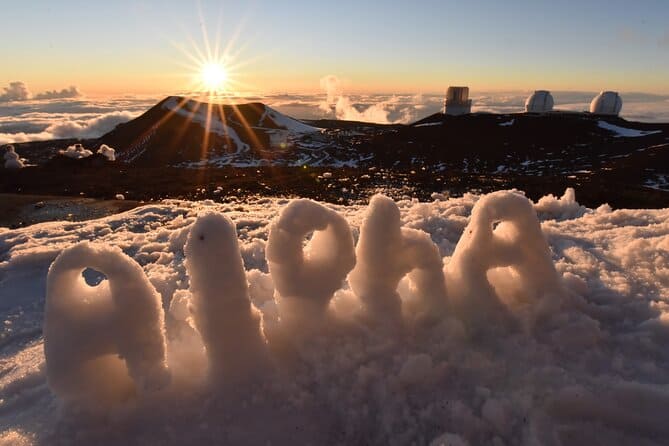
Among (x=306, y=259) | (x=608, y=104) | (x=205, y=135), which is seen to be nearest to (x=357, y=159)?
(x=205, y=135)

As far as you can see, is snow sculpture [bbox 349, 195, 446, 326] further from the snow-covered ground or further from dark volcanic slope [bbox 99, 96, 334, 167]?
dark volcanic slope [bbox 99, 96, 334, 167]

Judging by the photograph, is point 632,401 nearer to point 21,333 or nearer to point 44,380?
point 44,380

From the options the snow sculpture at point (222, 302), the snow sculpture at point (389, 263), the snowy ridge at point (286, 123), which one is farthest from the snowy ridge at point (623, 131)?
the snow sculpture at point (222, 302)

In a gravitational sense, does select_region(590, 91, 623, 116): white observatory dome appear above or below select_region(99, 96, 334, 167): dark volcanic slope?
above

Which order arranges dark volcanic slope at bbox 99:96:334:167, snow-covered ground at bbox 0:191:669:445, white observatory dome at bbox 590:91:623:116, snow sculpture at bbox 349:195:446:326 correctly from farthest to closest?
white observatory dome at bbox 590:91:623:116
dark volcanic slope at bbox 99:96:334:167
snow sculpture at bbox 349:195:446:326
snow-covered ground at bbox 0:191:669:445

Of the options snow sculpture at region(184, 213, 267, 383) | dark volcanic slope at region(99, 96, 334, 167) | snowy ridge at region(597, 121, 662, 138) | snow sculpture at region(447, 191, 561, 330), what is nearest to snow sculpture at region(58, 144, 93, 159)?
dark volcanic slope at region(99, 96, 334, 167)

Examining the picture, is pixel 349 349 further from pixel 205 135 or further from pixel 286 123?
pixel 286 123
